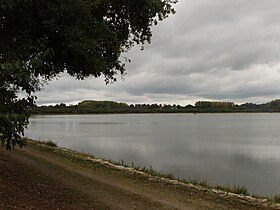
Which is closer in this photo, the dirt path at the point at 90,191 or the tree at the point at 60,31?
the tree at the point at 60,31

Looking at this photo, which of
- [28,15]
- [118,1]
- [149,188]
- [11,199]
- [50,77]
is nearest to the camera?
[11,199]

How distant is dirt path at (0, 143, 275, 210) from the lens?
8.16 meters

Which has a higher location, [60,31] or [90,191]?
[60,31]

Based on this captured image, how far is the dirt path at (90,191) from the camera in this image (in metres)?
8.16

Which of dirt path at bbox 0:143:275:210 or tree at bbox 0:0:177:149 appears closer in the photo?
tree at bbox 0:0:177:149

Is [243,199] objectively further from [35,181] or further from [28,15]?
[28,15]

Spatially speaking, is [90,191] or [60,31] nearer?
[60,31]

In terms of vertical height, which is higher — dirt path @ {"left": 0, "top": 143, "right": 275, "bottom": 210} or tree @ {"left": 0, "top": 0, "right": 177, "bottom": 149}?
tree @ {"left": 0, "top": 0, "right": 177, "bottom": 149}

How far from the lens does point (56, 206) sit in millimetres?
7828

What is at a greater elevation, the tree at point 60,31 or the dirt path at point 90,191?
the tree at point 60,31

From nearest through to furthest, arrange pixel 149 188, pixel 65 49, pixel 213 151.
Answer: pixel 65 49, pixel 149 188, pixel 213 151

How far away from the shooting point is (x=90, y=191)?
9.81 m

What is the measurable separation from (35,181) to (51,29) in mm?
4415

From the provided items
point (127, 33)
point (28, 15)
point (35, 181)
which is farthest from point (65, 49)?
point (35, 181)
